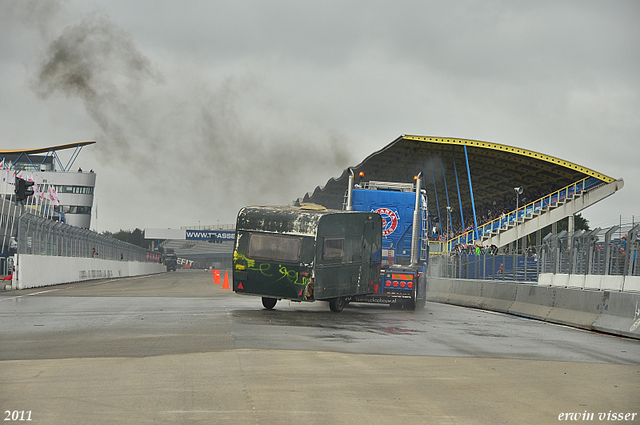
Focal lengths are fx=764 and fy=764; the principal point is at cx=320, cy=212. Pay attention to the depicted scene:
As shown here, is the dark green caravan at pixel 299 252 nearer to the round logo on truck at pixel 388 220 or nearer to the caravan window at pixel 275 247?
the caravan window at pixel 275 247

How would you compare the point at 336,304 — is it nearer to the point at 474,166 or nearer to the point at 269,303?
the point at 269,303

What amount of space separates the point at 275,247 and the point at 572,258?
7.65 meters

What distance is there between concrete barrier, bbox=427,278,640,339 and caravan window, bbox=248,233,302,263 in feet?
21.3

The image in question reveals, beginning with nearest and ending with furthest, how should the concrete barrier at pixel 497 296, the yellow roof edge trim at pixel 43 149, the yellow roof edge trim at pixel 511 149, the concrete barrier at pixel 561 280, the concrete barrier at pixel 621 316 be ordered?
1. the concrete barrier at pixel 621 316
2. the concrete barrier at pixel 561 280
3. the concrete barrier at pixel 497 296
4. the yellow roof edge trim at pixel 511 149
5. the yellow roof edge trim at pixel 43 149

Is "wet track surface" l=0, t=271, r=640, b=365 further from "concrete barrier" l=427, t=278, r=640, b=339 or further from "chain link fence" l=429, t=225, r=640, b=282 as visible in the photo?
"chain link fence" l=429, t=225, r=640, b=282

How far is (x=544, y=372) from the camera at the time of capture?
9.36m

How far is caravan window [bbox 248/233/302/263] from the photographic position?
18.6 m

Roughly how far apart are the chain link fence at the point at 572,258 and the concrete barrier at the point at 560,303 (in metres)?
0.77

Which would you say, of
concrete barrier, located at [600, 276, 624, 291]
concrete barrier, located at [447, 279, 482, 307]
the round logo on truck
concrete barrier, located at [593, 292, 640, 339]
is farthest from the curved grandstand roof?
concrete barrier, located at [593, 292, 640, 339]

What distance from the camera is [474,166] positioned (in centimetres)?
6284

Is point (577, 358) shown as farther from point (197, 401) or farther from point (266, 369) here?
point (197, 401)

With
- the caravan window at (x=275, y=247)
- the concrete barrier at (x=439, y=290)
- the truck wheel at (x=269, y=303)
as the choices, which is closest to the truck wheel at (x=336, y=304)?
the truck wheel at (x=269, y=303)

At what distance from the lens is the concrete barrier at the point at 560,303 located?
15206 millimetres

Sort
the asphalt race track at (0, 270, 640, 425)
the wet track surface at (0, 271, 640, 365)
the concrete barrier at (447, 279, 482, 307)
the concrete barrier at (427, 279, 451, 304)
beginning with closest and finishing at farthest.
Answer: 1. the asphalt race track at (0, 270, 640, 425)
2. the wet track surface at (0, 271, 640, 365)
3. the concrete barrier at (447, 279, 482, 307)
4. the concrete barrier at (427, 279, 451, 304)
